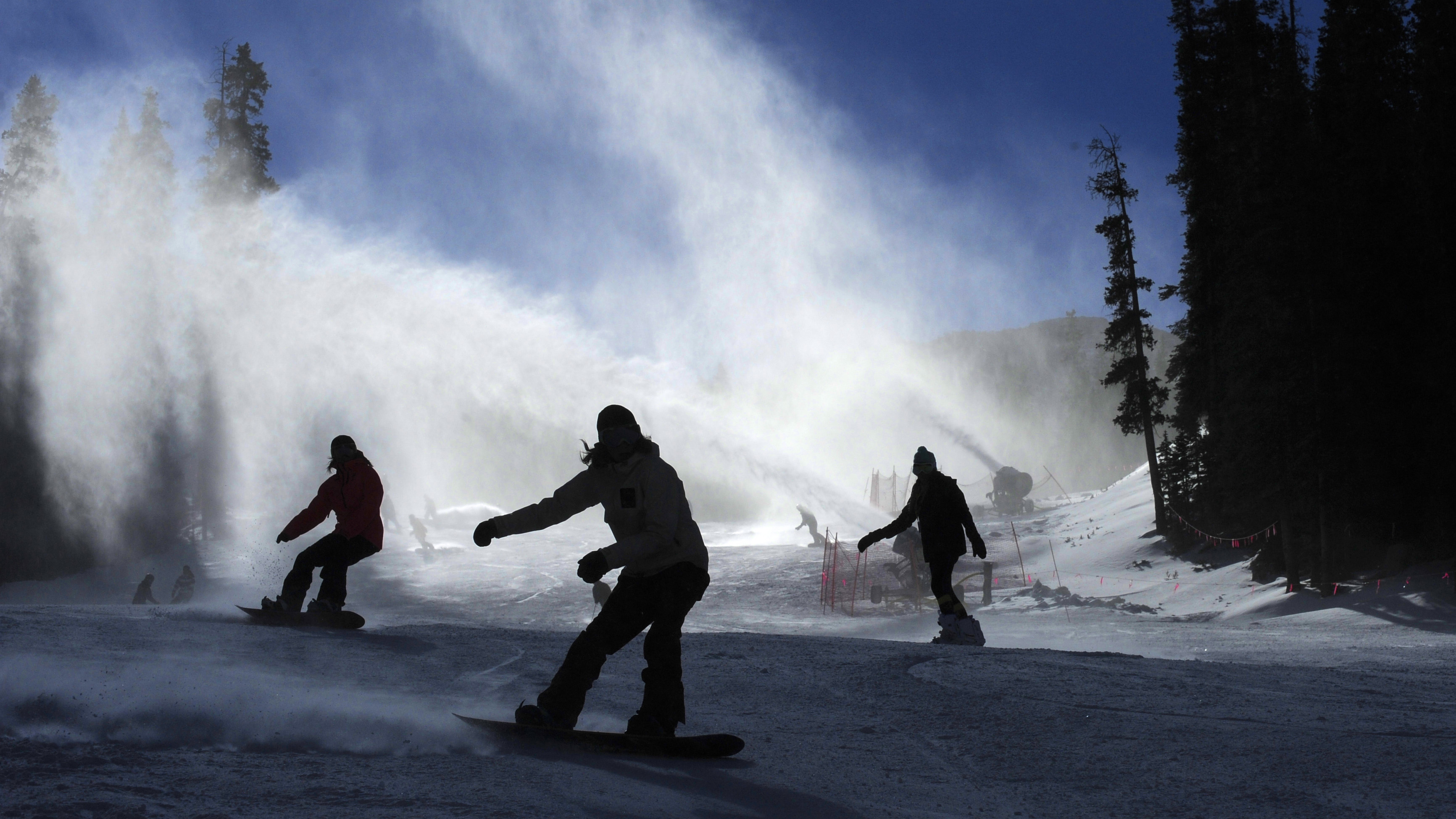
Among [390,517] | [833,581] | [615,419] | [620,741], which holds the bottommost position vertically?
[620,741]

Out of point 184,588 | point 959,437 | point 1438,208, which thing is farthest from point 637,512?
point 959,437

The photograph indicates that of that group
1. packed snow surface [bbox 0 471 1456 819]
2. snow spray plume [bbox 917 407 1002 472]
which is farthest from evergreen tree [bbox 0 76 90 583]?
snow spray plume [bbox 917 407 1002 472]

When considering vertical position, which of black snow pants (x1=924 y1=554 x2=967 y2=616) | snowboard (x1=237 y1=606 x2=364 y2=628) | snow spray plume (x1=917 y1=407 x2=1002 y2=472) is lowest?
snowboard (x1=237 y1=606 x2=364 y2=628)

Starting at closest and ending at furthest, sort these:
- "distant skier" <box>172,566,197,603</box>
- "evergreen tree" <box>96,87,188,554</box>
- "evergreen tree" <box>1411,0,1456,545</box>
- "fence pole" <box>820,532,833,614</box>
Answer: "evergreen tree" <box>1411,0,1456,545</box>, "distant skier" <box>172,566,197,603</box>, "fence pole" <box>820,532,833,614</box>, "evergreen tree" <box>96,87,188,554</box>

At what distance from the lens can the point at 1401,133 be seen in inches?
819

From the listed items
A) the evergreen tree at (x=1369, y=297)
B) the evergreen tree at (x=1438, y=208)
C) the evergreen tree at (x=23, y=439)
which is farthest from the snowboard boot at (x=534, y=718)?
the evergreen tree at (x=23, y=439)

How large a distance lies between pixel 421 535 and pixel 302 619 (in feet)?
85.9

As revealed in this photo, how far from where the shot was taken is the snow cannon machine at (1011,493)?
41469 millimetres

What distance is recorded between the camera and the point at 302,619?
27.7ft

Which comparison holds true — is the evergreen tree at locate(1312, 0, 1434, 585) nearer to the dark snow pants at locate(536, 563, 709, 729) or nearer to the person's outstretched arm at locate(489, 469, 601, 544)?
the dark snow pants at locate(536, 563, 709, 729)

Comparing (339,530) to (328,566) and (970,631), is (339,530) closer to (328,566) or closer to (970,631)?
(328,566)

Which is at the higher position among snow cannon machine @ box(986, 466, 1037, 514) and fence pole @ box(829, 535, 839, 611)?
snow cannon machine @ box(986, 466, 1037, 514)

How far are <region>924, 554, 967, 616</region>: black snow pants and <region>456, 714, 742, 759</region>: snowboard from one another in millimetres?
5625

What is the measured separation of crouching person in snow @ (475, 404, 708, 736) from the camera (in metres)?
4.56
